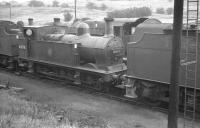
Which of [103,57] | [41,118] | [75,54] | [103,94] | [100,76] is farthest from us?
[75,54]

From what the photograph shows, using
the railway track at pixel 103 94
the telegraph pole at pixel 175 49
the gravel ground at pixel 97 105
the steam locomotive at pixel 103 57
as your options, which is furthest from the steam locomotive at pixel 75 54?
the telegraph pole at pixel 175 49

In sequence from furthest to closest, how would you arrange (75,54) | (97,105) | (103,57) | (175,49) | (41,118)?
(75,54) < (103,57) < (97,105) < (41,118) < (175,49)

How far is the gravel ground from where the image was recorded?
10.1 meters

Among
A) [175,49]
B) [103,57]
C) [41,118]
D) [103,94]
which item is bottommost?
[103,94]

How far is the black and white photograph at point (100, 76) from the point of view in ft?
28.0

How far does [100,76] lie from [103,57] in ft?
2.79

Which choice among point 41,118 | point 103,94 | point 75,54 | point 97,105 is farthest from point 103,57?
point 41,118

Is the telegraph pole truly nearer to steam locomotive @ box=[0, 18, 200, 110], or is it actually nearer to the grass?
the grass

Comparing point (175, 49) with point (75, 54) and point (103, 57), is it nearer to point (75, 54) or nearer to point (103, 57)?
point (103, 57)

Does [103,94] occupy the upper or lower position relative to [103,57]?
lower

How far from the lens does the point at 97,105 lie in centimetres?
1189

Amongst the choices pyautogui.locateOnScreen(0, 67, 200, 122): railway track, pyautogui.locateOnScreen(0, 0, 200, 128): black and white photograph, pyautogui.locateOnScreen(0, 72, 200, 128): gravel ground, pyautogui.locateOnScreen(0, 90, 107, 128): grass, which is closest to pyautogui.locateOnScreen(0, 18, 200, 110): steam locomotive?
pyautogui.locateOnScreen(0, 0, 200, 128): black and white photograph

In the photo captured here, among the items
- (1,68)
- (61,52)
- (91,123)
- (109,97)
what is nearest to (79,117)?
(91,123)

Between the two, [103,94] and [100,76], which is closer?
[103,94]
